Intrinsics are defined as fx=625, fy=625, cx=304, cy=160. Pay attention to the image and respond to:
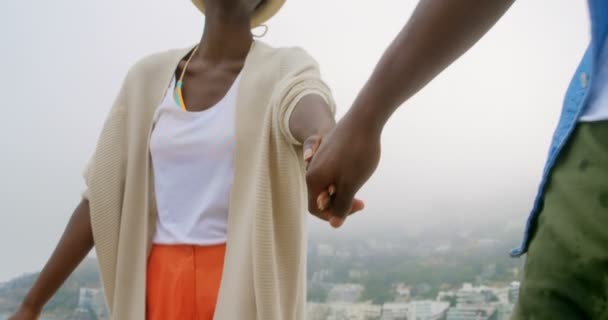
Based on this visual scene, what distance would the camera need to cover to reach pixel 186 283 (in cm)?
100

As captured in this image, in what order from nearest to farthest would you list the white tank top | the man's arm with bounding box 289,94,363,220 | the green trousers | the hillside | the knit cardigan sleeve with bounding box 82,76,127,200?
the green trousers, the man's arm with bounding box 289,94,363,220, the white tank top, the knit cardigan sleeve with bounding box 82,76,127,200, the hillside

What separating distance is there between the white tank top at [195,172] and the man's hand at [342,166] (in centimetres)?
53

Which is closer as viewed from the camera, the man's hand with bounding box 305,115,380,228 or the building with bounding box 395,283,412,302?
the man's hand with bounding box 305,115,380,228

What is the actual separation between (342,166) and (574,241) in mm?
183

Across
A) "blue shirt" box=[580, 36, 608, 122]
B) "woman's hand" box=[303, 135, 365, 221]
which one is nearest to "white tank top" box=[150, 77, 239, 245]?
"woman's hand" box=[303, 135, 365, 221]

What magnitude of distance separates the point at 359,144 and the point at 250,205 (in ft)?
1.74

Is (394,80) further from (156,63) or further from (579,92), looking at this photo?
(156,63)

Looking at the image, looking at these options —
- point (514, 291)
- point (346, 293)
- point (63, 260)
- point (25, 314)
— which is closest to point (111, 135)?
point (63, 260)

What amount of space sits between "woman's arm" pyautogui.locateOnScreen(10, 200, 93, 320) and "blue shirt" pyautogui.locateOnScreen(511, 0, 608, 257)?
970 mm

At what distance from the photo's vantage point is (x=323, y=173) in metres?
0.52

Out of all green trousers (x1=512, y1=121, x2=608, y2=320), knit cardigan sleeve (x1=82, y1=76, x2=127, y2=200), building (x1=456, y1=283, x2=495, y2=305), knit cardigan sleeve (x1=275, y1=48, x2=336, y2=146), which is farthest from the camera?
building (x1=456, y1=283, x2=495, y2=305)

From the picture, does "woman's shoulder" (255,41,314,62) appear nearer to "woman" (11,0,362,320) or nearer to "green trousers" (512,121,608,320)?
"woman" (11,0,362,320)

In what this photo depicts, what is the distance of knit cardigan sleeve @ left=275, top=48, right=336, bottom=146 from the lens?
938 mm

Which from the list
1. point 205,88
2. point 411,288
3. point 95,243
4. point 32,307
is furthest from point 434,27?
point 411,288
